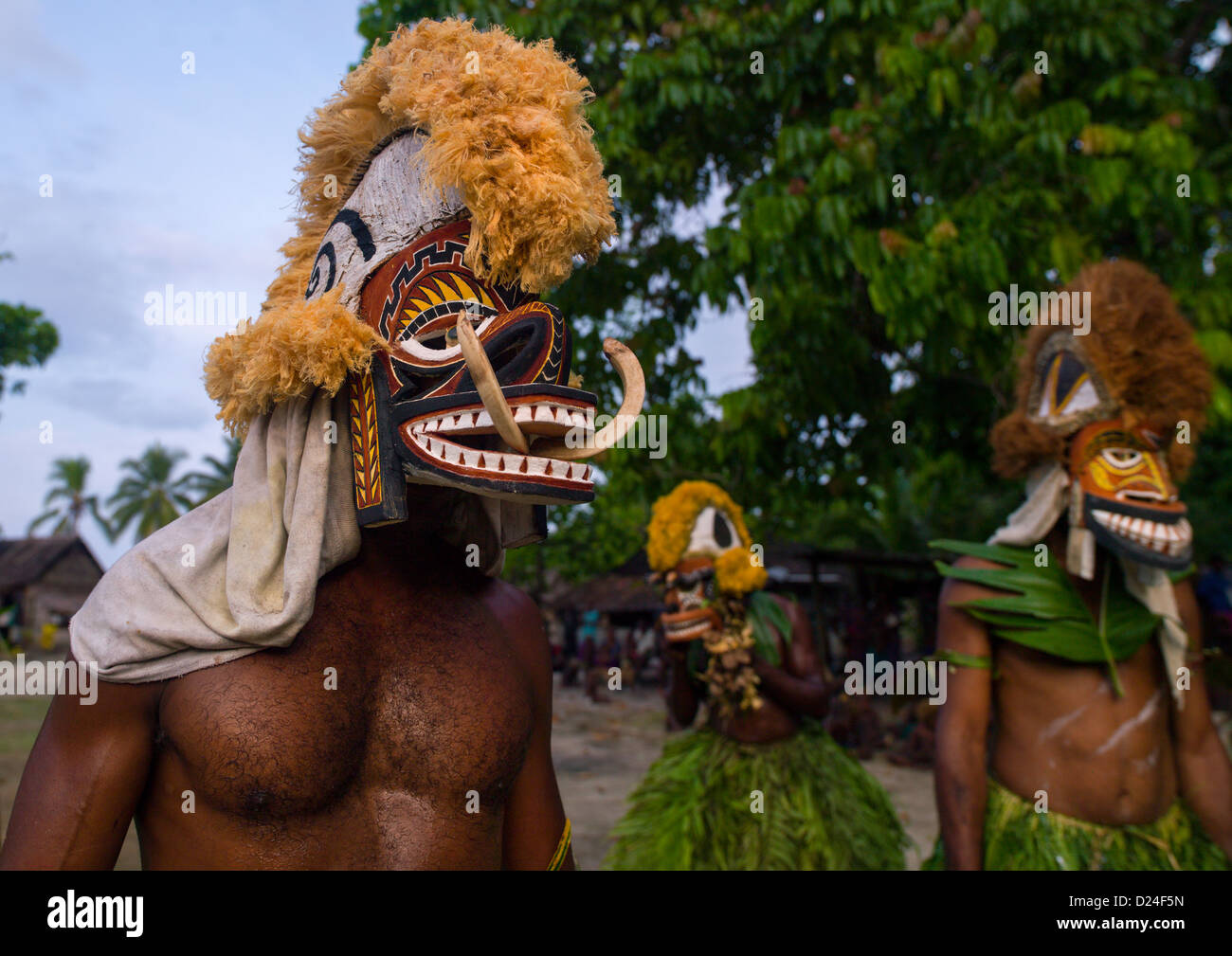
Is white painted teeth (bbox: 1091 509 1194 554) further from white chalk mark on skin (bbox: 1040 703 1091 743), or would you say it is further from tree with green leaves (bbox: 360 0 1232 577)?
tree with green leaves (bbox: 360 0 1232 577)

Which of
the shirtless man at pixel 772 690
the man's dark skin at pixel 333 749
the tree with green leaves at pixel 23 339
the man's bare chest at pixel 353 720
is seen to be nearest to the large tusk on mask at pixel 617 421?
the man's dark skin at pixel 333 749

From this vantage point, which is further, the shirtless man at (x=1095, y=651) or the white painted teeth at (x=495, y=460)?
the shirtless man at (x=1095, y=651)

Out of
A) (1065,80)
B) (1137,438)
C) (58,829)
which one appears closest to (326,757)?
(58,829)

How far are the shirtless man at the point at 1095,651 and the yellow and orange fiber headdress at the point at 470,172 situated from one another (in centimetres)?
203

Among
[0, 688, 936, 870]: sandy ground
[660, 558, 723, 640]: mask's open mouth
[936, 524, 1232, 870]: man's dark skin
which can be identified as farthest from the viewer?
[0, 688, 936, 870]: sandy ground

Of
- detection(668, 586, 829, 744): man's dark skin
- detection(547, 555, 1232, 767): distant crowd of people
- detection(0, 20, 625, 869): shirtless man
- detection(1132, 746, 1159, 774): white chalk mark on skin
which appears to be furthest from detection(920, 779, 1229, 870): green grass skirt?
detection(547, 555, 1232, 767): distant crowd of people

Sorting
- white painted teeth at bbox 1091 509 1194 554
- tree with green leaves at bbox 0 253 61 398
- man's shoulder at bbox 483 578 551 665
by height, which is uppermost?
tree with green leaves at bbox 0 253 61 398

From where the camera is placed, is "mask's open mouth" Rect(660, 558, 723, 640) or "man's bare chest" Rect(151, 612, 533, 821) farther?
"mask's open mouth" Rect(660, 558, 723, 640)

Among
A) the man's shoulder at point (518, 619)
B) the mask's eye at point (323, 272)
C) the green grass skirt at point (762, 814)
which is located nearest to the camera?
the mask's eye at point (323, 272)

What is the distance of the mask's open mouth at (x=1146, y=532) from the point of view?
106 inches

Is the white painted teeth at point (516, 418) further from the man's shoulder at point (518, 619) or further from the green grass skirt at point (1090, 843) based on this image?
the green grass skirt at point (1090, 843)

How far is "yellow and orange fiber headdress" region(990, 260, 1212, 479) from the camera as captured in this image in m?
2.94

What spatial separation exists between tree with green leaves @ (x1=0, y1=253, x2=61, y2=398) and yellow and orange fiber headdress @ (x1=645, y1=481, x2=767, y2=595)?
442 inches
